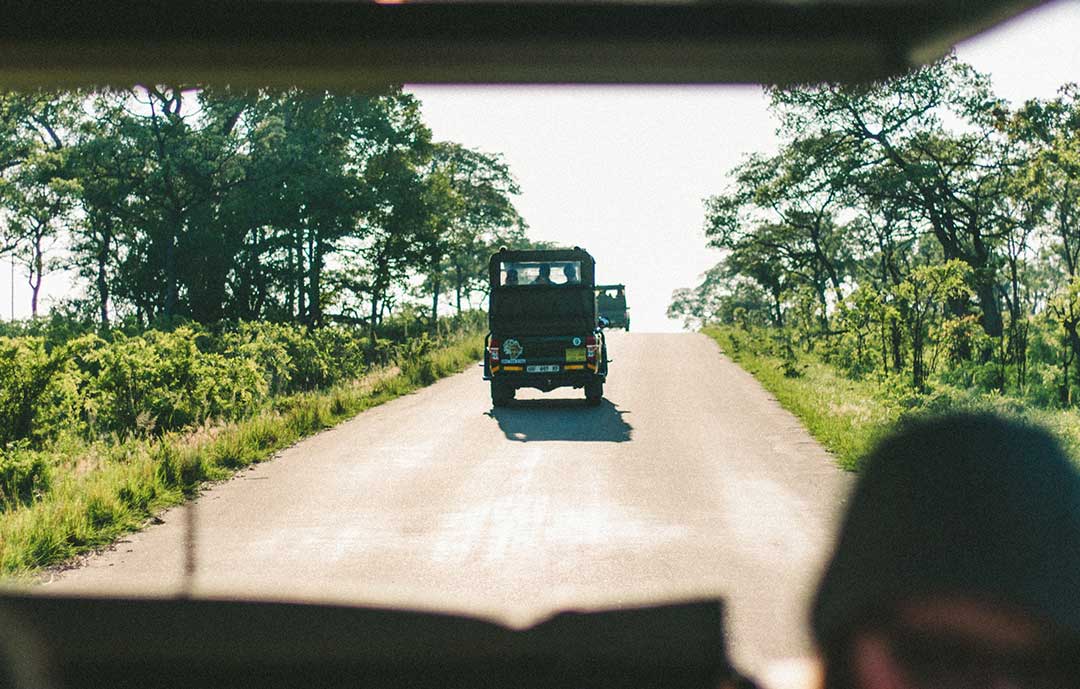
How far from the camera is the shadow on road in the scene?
1333 cm

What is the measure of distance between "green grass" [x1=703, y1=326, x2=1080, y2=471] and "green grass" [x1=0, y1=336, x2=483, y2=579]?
20.1 feet

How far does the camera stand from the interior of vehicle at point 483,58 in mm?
1928

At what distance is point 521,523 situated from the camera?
771 centimetres

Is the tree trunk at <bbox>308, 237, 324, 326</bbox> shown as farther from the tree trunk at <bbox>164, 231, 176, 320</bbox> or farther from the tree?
the tree

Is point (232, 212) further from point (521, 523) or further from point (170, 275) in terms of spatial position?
point (521, 523)

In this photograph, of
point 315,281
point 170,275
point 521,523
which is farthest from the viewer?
point 170,275

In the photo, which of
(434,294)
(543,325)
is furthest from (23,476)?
(434,294)

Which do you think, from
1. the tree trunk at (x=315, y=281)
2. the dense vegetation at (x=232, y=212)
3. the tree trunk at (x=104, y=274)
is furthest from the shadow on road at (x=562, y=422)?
the tree trunk at (x=104, y=274)

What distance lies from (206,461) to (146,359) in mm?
3653

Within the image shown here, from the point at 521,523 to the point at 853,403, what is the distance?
28.1 feet

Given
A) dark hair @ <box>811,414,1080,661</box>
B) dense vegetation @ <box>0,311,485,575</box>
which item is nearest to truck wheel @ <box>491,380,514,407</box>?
dense vegetation @ <box>0,311,485,575</box>

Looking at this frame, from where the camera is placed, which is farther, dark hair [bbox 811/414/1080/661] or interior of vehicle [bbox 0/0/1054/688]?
interior of vehicle [bbox 0/0/1054/688]

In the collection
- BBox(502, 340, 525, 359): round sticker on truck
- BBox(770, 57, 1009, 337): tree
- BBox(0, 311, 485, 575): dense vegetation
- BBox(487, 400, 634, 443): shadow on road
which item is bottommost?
BBox(487, 400, 634, 443): shadow on road

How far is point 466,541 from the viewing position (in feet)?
23.1
